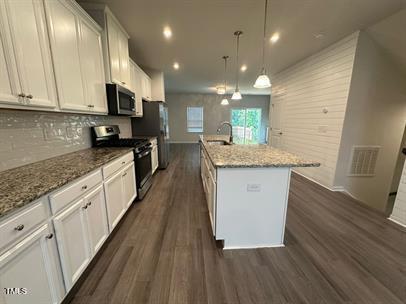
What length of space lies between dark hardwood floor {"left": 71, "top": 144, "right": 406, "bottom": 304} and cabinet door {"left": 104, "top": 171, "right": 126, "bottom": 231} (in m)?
0.23

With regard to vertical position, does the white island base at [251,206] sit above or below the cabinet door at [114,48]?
below

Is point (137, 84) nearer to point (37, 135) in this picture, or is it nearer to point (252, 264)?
point (37, 135)

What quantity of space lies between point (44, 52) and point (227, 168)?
189 cm

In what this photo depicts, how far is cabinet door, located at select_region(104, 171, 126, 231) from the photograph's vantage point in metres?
1.86

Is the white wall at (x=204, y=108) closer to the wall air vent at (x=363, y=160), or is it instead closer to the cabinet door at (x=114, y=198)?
the wall air vent at (x=363, y=160)

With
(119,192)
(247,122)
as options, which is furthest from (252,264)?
(247,122)

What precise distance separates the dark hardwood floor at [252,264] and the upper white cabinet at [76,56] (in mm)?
1617

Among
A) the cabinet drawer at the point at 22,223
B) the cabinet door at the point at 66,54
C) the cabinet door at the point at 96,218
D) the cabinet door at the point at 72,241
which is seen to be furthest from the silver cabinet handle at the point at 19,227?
the cabinet door at the point at 66,54

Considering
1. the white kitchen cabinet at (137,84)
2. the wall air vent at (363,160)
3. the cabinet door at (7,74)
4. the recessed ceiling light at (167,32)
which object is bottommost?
the wall air vent at (363,160)

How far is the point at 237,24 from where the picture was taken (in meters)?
2.62

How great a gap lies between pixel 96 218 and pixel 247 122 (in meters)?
9.68

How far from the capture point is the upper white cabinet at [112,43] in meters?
2.26

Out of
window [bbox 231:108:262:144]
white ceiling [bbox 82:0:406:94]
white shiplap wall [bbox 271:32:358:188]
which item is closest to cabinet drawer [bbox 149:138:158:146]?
white ceiling [bbox 82:0:406:94]

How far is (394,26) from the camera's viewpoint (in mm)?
2473
